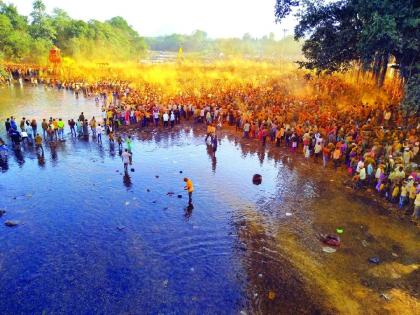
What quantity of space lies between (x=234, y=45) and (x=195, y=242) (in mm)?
103597

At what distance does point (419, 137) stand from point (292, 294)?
12.4m

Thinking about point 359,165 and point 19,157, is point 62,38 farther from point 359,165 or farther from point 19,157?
point 359,165

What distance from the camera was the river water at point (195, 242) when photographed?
8641 millimetres

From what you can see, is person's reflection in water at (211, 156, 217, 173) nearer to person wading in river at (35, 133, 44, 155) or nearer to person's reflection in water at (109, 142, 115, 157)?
person's reflection in water at (109, 142, 115, 157)

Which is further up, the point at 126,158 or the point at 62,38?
the point at 62,38

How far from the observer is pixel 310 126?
1930 cm

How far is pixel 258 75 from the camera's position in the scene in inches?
1628

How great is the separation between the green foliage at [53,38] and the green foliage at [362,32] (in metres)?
40.7

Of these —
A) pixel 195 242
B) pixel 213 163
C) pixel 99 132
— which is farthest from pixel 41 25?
pixel 195 242

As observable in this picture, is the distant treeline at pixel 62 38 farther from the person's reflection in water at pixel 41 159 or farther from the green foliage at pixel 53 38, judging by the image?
the person's reflection in water at pixel 41 159

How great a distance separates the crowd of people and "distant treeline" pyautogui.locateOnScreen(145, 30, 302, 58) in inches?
2711

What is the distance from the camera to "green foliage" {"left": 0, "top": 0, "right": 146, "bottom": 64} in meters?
47.1

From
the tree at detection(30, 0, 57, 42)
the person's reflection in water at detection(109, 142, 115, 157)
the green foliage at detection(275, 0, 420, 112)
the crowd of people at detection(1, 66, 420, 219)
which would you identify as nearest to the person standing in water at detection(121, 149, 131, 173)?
the person's reflection in water at detection(109, 142, 115, 157)

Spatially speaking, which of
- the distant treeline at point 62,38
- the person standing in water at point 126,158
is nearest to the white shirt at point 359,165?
the person standing in water at point 126,158
